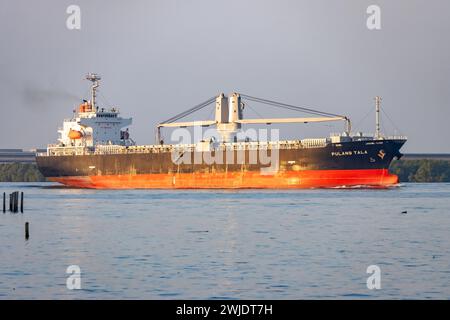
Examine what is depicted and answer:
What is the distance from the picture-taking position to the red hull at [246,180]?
8325 centimetres

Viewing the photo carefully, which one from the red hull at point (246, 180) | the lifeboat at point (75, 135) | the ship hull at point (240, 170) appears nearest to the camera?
the ship hull at point (240, 170)

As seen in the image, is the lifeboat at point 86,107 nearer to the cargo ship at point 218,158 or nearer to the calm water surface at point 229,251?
the cargo ship at point 218,158

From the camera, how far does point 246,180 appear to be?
88062 mm

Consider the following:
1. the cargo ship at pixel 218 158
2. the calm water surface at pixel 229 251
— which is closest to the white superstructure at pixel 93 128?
the cargo ship at pixel 218 158

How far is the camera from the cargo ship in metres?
82.8

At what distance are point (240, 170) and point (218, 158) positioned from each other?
105 inches

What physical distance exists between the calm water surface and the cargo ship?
16.7m

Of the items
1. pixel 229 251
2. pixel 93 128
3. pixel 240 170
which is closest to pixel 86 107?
pixel 93 128

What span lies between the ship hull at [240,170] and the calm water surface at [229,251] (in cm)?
1628

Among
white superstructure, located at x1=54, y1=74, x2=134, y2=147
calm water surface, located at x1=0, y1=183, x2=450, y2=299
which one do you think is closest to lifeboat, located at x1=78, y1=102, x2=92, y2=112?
white superstructure, located at x1=54, y1=74, x2=134, y2=147

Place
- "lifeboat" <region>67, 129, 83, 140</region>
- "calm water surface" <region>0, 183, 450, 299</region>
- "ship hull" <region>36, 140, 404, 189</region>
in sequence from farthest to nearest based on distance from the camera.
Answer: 1. "lifeboat" <region>67, 129, 83, 140</region>
2. "ship hull" <region>36, 140, 404, 189</region>
3. "calm water surface" <region>0, 183, 450, 299</region>

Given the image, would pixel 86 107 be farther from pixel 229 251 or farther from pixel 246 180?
pixel 229 251

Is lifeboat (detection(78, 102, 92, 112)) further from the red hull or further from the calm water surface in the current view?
the calm water surface
